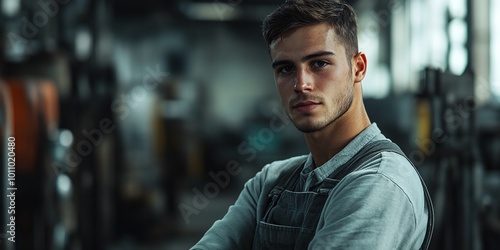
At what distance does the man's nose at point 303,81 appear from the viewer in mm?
1354

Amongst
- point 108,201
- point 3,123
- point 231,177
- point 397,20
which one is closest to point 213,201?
point 231,177

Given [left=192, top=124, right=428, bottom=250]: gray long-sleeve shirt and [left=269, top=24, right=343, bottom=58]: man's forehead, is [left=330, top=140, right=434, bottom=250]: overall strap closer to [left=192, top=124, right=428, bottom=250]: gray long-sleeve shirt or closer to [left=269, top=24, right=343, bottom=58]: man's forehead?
[left=192, top=124, right=428, bottom=250]: gray long-sleeve shirt

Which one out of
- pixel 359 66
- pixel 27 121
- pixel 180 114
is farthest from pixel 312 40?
pixel 180 114

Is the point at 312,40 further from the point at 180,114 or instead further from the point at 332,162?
the point at 180,114

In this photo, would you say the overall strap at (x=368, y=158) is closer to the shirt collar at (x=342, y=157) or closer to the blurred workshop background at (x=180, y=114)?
the shirt collar at (x=342, y=157)

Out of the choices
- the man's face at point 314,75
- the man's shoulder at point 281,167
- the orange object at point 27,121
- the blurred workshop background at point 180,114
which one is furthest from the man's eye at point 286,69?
the orange object at point 27,121

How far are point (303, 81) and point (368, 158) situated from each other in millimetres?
210

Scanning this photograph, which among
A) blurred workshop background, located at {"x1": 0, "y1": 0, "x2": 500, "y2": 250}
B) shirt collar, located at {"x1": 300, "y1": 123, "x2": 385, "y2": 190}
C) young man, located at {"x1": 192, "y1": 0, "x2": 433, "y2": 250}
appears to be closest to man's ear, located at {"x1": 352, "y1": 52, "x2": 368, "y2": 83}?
young man, located at {"x1": 192, "y1": 0, "x2": 433, "y2": 250}

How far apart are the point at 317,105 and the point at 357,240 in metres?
0.32

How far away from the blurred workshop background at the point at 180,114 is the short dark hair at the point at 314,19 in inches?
75.0

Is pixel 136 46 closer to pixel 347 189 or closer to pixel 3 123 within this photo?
pixel 3 123

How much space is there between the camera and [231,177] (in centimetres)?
1342

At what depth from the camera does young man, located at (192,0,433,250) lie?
1190mm

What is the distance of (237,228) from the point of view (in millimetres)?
1586
